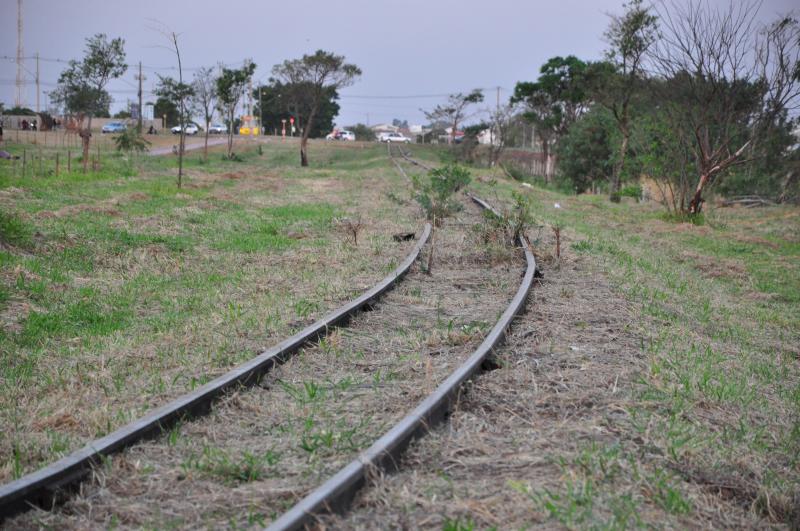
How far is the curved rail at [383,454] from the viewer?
3111mm

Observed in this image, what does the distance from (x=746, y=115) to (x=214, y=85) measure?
3513 centimetres

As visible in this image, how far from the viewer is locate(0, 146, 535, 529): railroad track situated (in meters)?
3.43

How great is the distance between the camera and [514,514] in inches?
130

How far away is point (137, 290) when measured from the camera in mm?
8156

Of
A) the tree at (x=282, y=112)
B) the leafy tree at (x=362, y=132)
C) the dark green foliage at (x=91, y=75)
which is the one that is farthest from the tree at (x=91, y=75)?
the leafy tree at (x=362, y=132)

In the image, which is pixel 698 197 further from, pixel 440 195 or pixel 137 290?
pixel 137 290

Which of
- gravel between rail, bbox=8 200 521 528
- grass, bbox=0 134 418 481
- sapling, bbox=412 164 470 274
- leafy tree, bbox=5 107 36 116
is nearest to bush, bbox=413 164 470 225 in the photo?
sapling, bbox=412 164 470 274

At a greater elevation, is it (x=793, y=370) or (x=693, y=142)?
(x=693, y=142)

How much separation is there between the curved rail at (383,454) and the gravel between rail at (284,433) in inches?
8.5

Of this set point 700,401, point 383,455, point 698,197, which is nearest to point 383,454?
point 383,455

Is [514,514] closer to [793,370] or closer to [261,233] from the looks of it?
[793,370]

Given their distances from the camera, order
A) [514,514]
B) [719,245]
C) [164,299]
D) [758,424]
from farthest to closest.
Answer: [719,245]
[164,299]
[758,424]
[514,514]

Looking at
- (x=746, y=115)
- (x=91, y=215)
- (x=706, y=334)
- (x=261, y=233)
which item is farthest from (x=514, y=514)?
(x=746, y=115)

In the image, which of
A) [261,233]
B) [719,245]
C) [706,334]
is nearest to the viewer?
[706,334]
